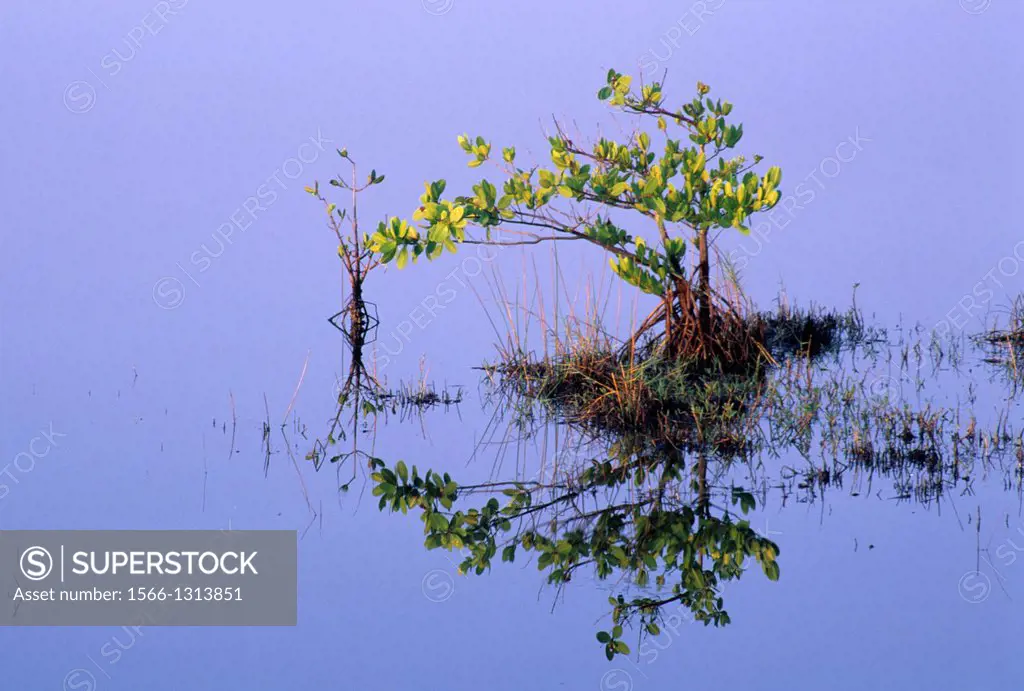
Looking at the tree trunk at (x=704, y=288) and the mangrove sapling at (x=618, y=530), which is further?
the tree trunk at (x=704, y=288)

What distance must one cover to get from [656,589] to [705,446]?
6.52ft

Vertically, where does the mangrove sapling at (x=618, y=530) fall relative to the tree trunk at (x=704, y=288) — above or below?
below

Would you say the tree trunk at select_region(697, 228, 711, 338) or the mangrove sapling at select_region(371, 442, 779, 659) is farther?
the tree trunk at select_region(697, 228, 711, 338)

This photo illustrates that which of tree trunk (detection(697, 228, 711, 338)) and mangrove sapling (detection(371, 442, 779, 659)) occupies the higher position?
tree trunk (detection(697, 228, 711, 338))

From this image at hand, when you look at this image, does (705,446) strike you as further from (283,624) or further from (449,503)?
(283,624)

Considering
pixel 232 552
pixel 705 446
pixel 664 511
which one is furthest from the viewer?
pixel 705 446

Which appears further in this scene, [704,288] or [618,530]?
[704,288]

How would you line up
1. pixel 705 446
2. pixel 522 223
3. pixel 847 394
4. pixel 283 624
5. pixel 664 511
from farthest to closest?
pixel 522 223 < pixel 847 394 < pixel 705 446 < pixel 664 511 < pixel 283 624

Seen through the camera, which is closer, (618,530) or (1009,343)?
(618,530)

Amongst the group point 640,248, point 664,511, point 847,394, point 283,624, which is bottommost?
point 283,624

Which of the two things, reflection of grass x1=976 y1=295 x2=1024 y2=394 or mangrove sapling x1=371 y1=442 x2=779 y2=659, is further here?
reflection of grass x1=976 y1=295 x2=1024 y2=394

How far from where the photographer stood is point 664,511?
6.37m

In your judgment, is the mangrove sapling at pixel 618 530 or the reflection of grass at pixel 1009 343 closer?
the mangrove sapling at pixel 618 530

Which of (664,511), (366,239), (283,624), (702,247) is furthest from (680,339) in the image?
(283,624)
